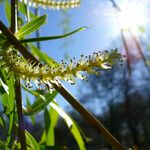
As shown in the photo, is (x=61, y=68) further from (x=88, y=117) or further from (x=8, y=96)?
(x=8, y=96)

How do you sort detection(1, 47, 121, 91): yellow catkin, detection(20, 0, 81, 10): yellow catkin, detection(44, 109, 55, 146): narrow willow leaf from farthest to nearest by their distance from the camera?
detection(44, 109, 55, 146): narrow willow leaf < detection(20, 0, 81, 10): yellow catkin < detection(1, 47, 121, 91): yellow catkin

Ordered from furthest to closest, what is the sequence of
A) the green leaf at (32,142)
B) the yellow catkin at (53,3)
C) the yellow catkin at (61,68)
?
1. the green leaf at (32,142)
2. the yellow catkin at (53,3)
3. the yellow catkin at (61,68)

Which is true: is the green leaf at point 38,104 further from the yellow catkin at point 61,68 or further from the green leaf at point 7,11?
the yellow catkin at point 61,68

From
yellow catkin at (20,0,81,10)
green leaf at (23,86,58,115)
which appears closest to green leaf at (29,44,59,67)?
green leaf at (23,86,58,115)

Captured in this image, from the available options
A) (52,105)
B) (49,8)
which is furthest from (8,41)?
(52,105)

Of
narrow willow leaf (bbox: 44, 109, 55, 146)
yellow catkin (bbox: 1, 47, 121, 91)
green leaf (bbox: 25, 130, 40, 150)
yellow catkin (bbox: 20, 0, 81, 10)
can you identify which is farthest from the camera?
narrow willow leaf (bbox: 44, 109, 55, 146)

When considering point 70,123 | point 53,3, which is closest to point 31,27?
point 53,3

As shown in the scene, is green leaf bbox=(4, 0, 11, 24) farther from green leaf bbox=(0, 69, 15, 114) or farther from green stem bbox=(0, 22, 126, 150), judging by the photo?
green stem bbox=(0, 22, 126, 150)

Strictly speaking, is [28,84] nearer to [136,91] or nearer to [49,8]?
[49,8]

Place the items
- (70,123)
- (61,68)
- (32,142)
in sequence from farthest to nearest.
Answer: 1. (70,123)
2. (32,142)
3. (61,68)

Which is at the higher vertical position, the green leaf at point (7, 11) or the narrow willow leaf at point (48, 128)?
the green leaf at point (7, 11)

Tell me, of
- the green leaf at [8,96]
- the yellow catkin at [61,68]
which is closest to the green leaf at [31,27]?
the green leaf at [8,96]
